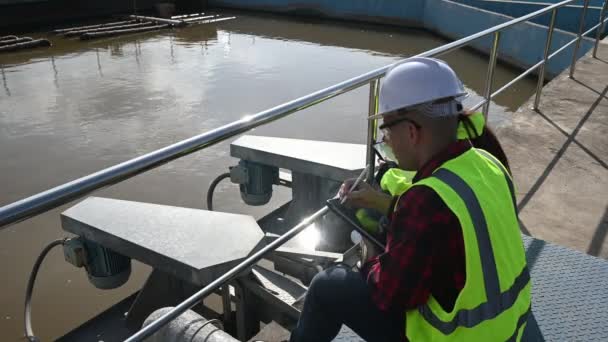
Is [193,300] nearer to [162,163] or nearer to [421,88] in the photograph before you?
[162,163]

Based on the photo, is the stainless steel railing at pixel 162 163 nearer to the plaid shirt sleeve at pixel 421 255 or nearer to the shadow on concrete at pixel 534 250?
the plaid shirt sleeve at pixel 421 255

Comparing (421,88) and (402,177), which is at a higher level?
(421,88)

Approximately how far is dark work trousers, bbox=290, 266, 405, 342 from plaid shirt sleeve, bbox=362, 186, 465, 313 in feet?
0.65

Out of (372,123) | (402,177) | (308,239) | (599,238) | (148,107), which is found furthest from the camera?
(148,107)

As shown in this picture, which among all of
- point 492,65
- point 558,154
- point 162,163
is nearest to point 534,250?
point 492,65

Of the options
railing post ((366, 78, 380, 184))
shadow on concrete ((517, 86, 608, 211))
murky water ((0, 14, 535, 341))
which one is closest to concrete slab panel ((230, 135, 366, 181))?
shadow on concrete ((517, 86, 608, 211))

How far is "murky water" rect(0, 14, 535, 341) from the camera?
5375 mm

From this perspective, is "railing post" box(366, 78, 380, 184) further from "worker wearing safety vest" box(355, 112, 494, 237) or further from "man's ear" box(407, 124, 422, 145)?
"man's ear" box(407, 124, 422, 145)

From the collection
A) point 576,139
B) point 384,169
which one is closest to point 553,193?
point 576,139

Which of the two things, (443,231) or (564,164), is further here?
(564,164)

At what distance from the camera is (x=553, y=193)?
124 inches

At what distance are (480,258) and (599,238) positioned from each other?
204 cm

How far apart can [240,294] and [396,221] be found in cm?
211

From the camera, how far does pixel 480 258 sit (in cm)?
110
